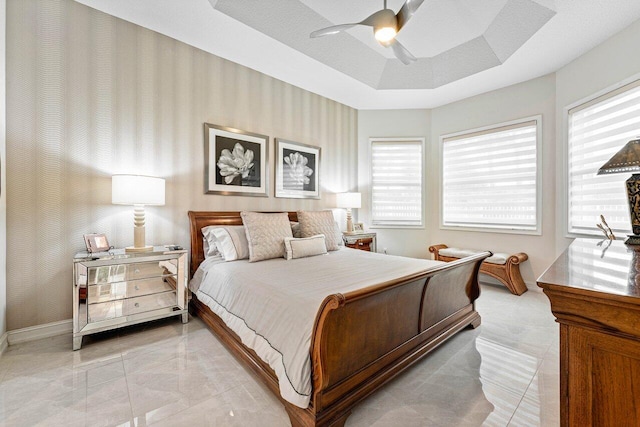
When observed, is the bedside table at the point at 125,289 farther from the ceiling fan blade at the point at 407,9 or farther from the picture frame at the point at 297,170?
the ceiling fan blade at the point at 407,9

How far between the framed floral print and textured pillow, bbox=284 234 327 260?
107cm

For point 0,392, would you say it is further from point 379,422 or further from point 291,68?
point 291,68

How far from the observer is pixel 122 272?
234 cm

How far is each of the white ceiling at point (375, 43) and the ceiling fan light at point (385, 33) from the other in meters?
0.93

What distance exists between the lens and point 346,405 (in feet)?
4.79

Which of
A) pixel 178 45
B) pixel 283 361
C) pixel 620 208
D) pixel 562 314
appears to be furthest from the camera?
pixel 178 45

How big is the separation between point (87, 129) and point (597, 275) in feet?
12.0

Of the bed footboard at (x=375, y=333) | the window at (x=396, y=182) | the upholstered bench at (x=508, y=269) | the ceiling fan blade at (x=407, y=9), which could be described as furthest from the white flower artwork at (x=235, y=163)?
the upholstered bench at (x=508, y=269)

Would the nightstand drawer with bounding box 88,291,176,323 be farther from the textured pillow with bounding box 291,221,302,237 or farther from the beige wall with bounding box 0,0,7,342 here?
the textured pillow with bounding box 291,221,302,237

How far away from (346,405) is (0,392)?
2.12 metres

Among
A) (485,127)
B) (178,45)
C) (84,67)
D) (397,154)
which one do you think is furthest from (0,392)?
(485,127)

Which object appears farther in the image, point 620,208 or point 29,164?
point 620,208

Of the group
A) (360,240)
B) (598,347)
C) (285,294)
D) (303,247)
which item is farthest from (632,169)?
(360,240)

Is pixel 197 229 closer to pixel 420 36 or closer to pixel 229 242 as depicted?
pixel 229 242
